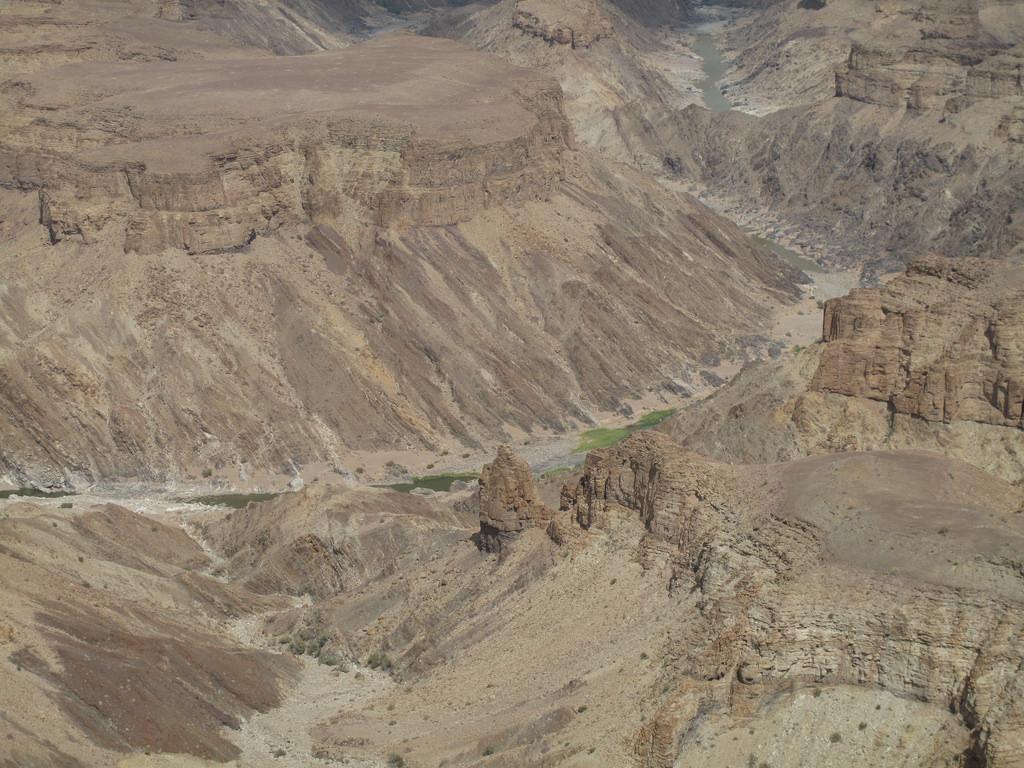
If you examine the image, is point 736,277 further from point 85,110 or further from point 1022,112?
point 85,110

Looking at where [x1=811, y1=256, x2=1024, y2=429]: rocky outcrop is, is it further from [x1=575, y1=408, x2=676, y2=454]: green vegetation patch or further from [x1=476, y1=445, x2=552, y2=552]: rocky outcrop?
[x1=575, y1=408, x2=676, y2=454]: green vegetation patch

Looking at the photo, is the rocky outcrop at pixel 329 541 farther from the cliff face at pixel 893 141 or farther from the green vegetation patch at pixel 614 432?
the cliff face at pixel 893 141

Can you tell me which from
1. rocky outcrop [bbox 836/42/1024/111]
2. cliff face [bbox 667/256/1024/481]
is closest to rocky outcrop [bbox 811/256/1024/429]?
cliff face [bbox 667/256/1024/481]

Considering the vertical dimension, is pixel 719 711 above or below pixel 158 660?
above

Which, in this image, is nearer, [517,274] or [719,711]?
[719,711]

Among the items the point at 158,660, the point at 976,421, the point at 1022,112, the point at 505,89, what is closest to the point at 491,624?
the point at 158,660

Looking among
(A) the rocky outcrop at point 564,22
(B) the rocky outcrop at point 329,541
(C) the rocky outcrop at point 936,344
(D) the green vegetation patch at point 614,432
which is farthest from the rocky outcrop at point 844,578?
(A) the rocky outcrop at point 564,22
